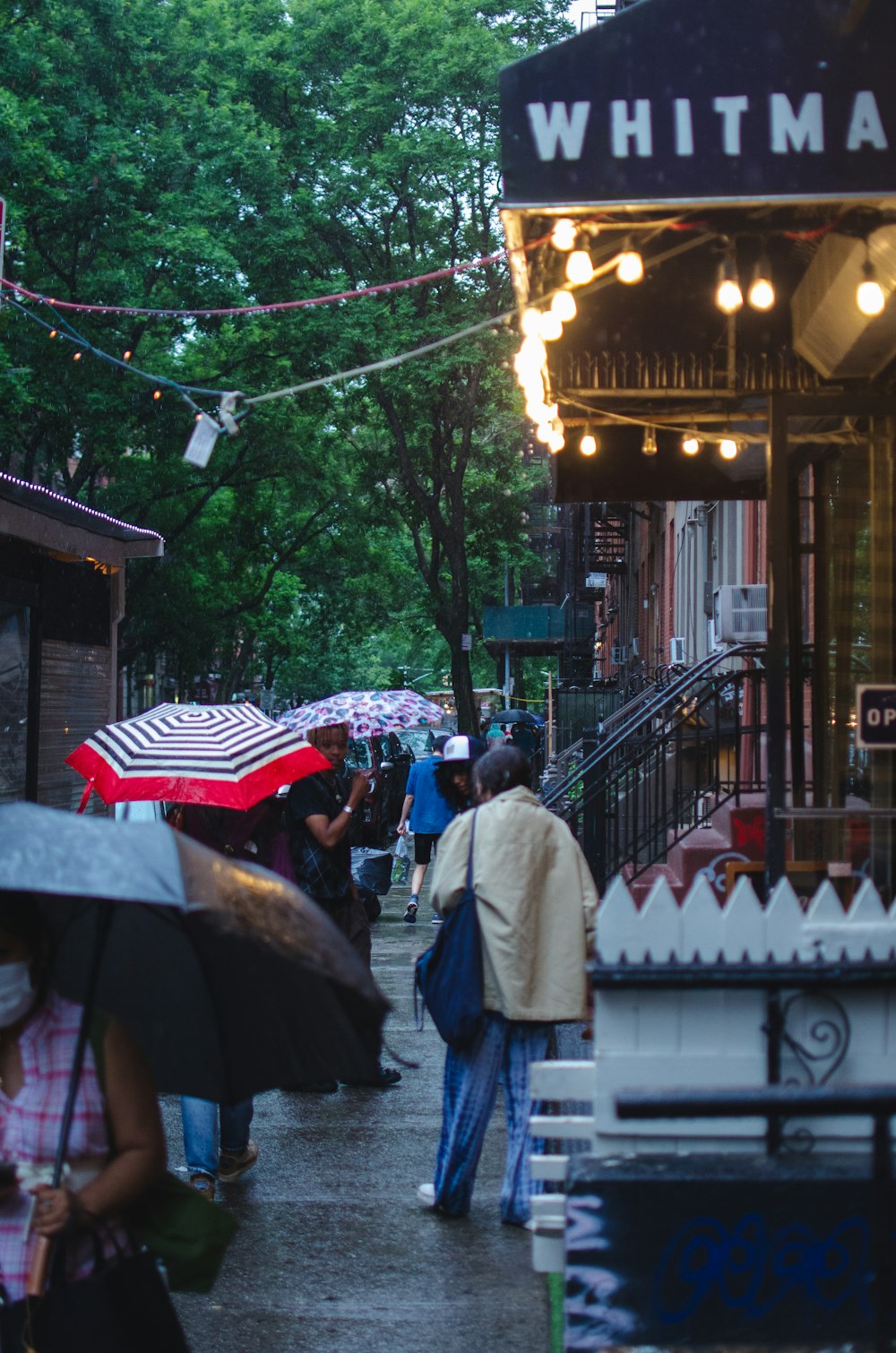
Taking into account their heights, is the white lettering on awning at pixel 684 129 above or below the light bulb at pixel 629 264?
above

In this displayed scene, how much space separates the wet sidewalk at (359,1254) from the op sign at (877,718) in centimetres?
238

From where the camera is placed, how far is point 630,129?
470 cm

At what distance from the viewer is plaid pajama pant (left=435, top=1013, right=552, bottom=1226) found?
5582mm

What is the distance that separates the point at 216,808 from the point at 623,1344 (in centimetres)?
363

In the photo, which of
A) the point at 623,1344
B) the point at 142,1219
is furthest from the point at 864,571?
the point at 142,1219

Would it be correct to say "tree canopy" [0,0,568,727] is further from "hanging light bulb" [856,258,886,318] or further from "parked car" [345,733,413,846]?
"hanging light bulb" [856,258,886,318]

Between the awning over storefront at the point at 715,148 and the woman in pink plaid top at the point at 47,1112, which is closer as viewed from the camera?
the woman in pink plaid top at the point at 47,1112

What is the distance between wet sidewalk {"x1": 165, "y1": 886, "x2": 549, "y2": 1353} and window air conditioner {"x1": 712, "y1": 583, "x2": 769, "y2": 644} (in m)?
4.88

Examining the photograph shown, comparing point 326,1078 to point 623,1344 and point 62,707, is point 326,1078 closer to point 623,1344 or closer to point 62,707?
point 623,1344

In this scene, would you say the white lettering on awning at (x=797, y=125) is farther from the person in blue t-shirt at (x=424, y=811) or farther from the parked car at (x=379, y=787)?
the person in blue t-shirt at (x=424, y=811)

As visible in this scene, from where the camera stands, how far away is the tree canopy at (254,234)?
21.6 metres

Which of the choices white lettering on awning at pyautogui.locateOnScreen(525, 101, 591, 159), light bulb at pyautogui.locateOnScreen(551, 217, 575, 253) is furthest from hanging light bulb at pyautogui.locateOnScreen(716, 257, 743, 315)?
white lettering on awning at pyautogui.locateOnScreen(525, 101, 591, 159)

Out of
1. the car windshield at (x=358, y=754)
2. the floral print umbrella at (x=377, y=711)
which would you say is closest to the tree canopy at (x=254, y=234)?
the car windshield at (x=358, y=754)

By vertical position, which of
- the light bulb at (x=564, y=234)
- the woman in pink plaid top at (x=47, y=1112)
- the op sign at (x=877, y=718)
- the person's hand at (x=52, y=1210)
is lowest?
the person's hand at (x=52, y=1210)
